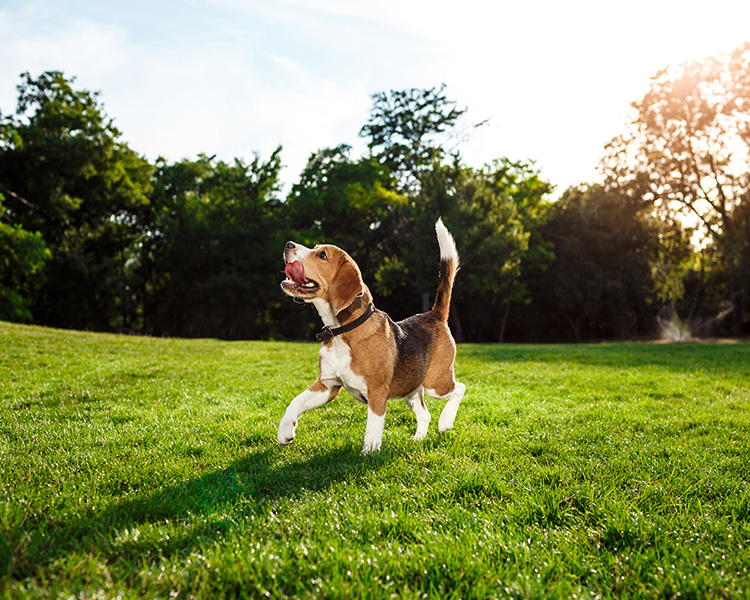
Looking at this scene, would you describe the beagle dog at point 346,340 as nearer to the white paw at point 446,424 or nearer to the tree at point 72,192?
the white paw at point 446,424

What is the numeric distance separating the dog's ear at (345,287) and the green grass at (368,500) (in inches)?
50.8

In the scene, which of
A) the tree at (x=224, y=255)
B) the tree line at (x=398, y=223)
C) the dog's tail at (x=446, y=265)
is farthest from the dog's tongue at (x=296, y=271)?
the tree at (x=224, y=255)

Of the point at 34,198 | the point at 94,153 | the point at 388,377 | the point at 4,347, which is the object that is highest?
the point at 94,153

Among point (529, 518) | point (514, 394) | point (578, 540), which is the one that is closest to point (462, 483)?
point (529, 518)

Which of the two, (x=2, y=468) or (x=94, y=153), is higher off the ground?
(x=94, y=153)

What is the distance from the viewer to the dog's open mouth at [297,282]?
4359 mm

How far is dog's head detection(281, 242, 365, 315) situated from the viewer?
4.40 m

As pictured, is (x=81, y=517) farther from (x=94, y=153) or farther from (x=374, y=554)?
(x=94, y=153)

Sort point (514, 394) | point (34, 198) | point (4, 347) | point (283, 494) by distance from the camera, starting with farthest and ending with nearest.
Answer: point (34, 198)
point (4, 347)
point (514, 394)
point (283, 494)

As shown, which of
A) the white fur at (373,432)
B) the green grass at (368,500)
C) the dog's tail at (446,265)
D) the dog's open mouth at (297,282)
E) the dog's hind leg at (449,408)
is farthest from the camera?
the dog's tail at (446,265)

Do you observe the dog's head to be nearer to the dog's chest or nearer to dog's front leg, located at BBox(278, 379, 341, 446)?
the dog's chest

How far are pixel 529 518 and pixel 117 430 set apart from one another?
13.2 feet

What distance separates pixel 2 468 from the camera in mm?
3822

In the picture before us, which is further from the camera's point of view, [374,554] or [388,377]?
[388,377]
